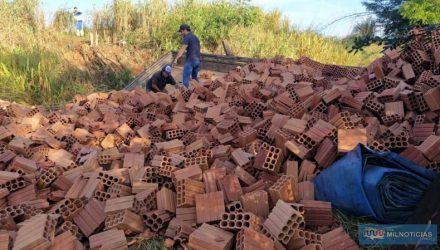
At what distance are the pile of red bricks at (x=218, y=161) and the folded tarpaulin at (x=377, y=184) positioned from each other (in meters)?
0.18

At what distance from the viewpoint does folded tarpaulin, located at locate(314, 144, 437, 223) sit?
2.95 metres

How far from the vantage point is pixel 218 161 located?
382 cm

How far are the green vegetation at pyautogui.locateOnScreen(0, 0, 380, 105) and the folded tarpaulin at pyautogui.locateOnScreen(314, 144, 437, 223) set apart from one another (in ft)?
25.9

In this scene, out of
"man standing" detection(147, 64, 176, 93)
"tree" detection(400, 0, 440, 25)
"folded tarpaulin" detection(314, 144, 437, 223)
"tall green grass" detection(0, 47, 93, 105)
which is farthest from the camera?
"tall green grass" detection(0, 47, 93, 105)

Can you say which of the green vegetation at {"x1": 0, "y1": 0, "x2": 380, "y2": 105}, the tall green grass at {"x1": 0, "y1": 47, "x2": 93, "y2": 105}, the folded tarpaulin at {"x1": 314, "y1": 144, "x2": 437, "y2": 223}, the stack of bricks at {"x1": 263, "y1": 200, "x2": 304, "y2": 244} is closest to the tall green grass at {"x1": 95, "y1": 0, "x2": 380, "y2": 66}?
the green vegetation at {"x1": 0, "y1": 0, "x2": 380, "y2": 105}

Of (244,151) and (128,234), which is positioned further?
(244,151)

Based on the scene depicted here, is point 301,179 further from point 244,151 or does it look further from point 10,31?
point 10,31

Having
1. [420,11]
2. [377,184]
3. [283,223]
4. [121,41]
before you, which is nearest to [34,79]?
[121,41]

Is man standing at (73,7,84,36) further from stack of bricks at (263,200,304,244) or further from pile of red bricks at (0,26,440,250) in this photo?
stack of bricks at (263,200,304,244)

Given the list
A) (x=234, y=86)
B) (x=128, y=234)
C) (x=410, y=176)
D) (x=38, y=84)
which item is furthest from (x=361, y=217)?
(x=38, y=84)

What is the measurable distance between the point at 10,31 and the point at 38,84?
4.13 meters

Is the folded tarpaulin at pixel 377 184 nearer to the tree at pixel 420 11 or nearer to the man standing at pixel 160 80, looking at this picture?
the tree at pixel 420 11

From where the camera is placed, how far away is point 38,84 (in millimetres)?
9344

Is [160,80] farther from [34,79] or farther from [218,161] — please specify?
[218,161]
